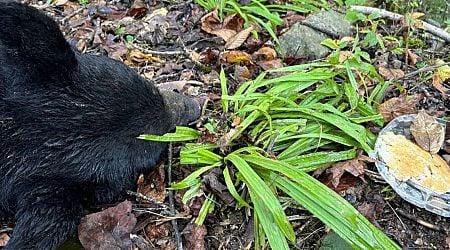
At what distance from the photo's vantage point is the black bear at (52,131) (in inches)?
105

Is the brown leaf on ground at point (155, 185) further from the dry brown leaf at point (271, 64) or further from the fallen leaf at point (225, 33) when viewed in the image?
the fallen leaf at point (225, 33)

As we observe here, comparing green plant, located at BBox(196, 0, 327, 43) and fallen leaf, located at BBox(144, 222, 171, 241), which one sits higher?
green plant, located at BBox(196, 0, 327, 43)

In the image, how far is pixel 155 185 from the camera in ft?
10.4

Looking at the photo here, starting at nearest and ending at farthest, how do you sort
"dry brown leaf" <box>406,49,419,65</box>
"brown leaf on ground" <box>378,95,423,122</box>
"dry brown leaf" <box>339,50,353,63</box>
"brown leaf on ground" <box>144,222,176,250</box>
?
"brown leaf on ground" <box>144,222,176,250</box>
"brown leaf on ground" <box>378,95,423,122</box>
"dry brown leaf" <box>339,50,353,63</box>
"dry brown leaf" <box>406,49,419,65</box>

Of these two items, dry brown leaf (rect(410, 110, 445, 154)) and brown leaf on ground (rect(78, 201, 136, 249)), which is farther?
dry brown leaf (rect(410, 110, 445, 154))

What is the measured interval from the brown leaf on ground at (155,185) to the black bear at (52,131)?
0.60ft

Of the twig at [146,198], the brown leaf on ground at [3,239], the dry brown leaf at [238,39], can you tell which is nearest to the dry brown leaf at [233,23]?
the dry brown leaf at [238,39]

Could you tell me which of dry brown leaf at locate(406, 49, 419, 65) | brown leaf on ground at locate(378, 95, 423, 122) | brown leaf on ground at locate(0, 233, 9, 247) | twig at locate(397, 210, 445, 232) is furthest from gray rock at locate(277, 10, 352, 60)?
brown leaf on ground at locate(0, 233, 9, 247)

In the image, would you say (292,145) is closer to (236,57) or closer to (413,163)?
(413,163)

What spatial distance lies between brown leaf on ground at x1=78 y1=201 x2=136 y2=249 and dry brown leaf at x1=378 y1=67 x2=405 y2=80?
6.11 feet

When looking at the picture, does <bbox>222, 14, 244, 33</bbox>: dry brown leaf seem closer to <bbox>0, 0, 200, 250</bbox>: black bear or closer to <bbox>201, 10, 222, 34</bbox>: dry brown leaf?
→ <bbox>201, 10, 222, 34</bbox>: dry brown leaf

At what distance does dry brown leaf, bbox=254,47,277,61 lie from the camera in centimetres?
399

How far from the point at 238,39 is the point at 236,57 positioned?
284 millimetres

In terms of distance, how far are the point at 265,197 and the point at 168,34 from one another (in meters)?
2.05
